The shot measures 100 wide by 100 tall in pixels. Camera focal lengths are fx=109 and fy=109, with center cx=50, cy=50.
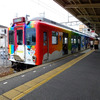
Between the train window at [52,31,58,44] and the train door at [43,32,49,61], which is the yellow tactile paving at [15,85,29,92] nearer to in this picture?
the train door at [43,32,49,61]

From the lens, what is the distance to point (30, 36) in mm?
6215

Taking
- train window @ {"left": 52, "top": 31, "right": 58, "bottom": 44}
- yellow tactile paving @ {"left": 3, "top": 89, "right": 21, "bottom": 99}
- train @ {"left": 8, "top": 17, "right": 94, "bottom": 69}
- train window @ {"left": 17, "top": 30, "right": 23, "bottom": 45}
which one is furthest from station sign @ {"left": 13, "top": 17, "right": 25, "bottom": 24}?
yellow tactile paving @ {"left": 3, "top": 89, "right": 21, "bottom": 99}

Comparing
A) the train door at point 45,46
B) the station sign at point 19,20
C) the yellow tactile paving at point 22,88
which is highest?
the station sign at point 19,20

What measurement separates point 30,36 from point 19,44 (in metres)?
0.98

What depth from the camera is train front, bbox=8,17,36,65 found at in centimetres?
617

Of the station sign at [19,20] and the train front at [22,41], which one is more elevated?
the station sign at [19,20]

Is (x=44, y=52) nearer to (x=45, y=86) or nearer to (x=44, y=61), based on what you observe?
(x=44, y=61)

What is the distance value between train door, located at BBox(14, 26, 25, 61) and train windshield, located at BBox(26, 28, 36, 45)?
38cm

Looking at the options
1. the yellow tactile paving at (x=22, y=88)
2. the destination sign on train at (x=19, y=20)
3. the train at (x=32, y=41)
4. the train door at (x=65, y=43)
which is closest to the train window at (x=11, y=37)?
the train at (x=32, y=41)

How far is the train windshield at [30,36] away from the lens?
6086 millimetres

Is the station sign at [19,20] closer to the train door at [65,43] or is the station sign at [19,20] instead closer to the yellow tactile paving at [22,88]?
the train door at [65,43]

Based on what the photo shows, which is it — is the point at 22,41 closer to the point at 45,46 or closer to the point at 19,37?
the point at 19,37

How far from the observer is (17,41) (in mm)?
6770

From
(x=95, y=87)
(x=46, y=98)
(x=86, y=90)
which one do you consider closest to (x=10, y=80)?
(x=46, y=98)
